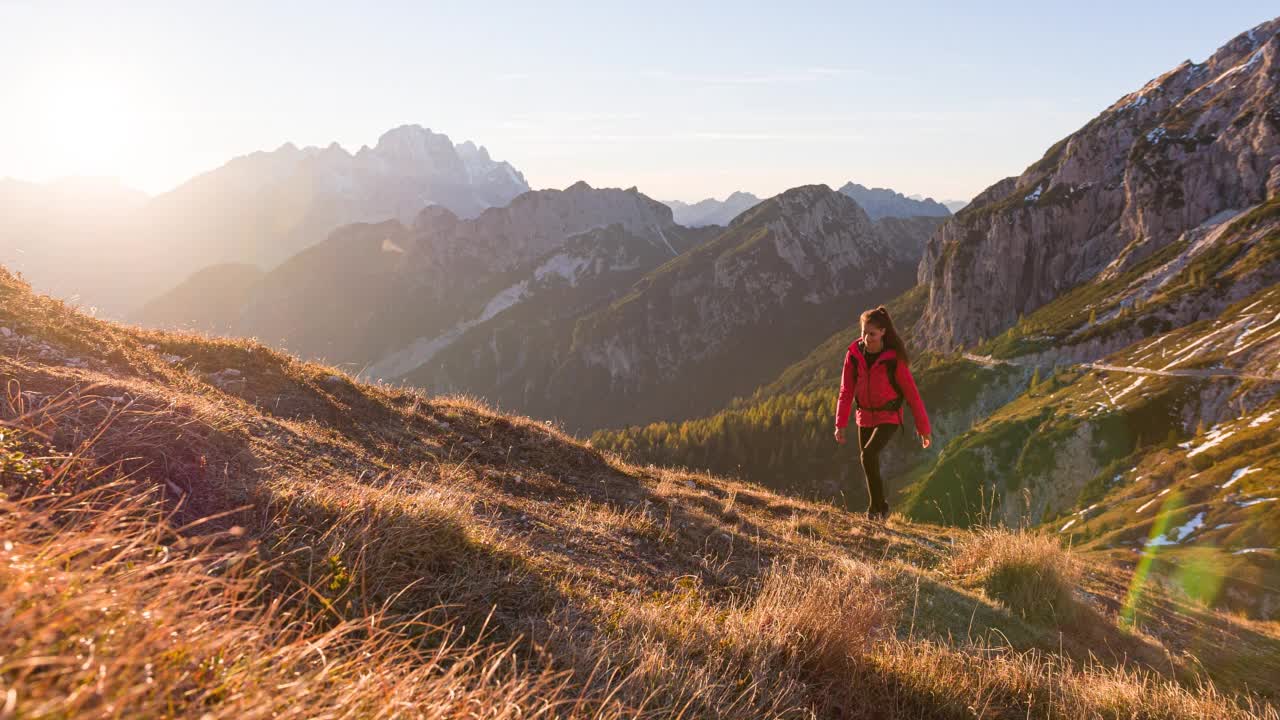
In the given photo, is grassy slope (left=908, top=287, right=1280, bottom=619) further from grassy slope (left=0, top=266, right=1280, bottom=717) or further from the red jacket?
grassy slope (left=0, top=266, right=1280, bottom=717)

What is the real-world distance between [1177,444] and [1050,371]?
A: 155 ft

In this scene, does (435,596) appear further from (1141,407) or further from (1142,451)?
(1141,407)

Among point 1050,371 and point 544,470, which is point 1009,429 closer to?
point 1050,371

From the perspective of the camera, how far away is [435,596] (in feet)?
13.8

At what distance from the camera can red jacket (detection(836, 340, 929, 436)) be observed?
11.8 m

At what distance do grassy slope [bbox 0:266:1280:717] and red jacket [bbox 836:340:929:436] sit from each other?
7.44 feet

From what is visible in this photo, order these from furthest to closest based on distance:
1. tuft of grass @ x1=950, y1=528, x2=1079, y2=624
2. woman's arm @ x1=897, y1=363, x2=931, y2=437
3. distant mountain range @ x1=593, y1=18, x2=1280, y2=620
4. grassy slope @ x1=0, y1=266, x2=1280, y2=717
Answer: distant mountain range @ x1=593, y1=18, x2=1280, y2=620
woman's arm @ x1=897, y1=363, x2=931, y2=437
tuft of grass @ x1=950, y1=528, x2=1079, y2=624
grassy slope @ x1=0, y1=266, x2=1280, y2=717

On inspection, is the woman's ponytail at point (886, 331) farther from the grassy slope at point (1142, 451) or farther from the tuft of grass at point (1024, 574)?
the grassy slope at point (1142, 451)

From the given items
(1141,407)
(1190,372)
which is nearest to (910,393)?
(1141,407)

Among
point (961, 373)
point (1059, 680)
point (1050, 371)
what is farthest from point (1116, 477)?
point (1059, 680)

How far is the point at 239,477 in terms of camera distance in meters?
5.34

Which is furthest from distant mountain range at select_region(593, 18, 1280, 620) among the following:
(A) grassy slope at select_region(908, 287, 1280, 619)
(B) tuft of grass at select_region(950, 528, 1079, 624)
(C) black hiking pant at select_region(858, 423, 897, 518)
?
(B) tuft of grass at select_region(950, 528, 1079, 624)

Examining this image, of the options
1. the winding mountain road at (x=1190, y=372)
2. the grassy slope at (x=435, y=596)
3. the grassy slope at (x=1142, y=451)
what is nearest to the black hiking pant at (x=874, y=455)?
the grassy slope at (x=435, y=596)

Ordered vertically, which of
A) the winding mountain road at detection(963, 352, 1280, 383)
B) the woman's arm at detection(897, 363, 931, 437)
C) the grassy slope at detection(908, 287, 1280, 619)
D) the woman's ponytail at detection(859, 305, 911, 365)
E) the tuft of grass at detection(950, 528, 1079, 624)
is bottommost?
the grassy slope at detection(908, 287, 1280, 619)
